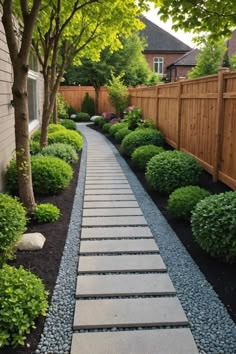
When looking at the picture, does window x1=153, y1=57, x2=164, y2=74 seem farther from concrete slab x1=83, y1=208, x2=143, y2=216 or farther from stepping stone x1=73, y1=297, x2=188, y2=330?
stepping stone x1=73, y1=297, x2=188, y2=330

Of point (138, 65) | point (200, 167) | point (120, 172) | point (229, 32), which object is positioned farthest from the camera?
point (138, 65)

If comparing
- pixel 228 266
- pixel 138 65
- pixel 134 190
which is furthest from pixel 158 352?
pixel 138 65

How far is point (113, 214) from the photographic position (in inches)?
207

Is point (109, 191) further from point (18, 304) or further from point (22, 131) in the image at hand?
point (18, 304)

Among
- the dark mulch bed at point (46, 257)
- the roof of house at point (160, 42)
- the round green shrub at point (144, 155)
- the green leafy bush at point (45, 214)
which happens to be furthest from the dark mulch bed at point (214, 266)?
the roof of house at point (160, 42)

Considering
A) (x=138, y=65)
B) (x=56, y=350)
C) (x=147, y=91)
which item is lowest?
(x=56, y=350)

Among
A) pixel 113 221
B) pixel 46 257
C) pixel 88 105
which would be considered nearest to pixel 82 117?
pixel 88 105

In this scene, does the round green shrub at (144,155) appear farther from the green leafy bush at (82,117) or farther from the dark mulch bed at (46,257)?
the green leafy bush at (82,117)

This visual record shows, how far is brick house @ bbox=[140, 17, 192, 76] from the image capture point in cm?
3928

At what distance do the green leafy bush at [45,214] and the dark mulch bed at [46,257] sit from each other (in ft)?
0.24

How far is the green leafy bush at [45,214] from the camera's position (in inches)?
187

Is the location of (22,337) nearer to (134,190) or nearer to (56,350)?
(56,350)

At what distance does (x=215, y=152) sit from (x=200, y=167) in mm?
543

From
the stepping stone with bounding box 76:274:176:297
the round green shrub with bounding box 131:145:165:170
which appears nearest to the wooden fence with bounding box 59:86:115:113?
the round green shrub with bounding box 131:145:165:170
